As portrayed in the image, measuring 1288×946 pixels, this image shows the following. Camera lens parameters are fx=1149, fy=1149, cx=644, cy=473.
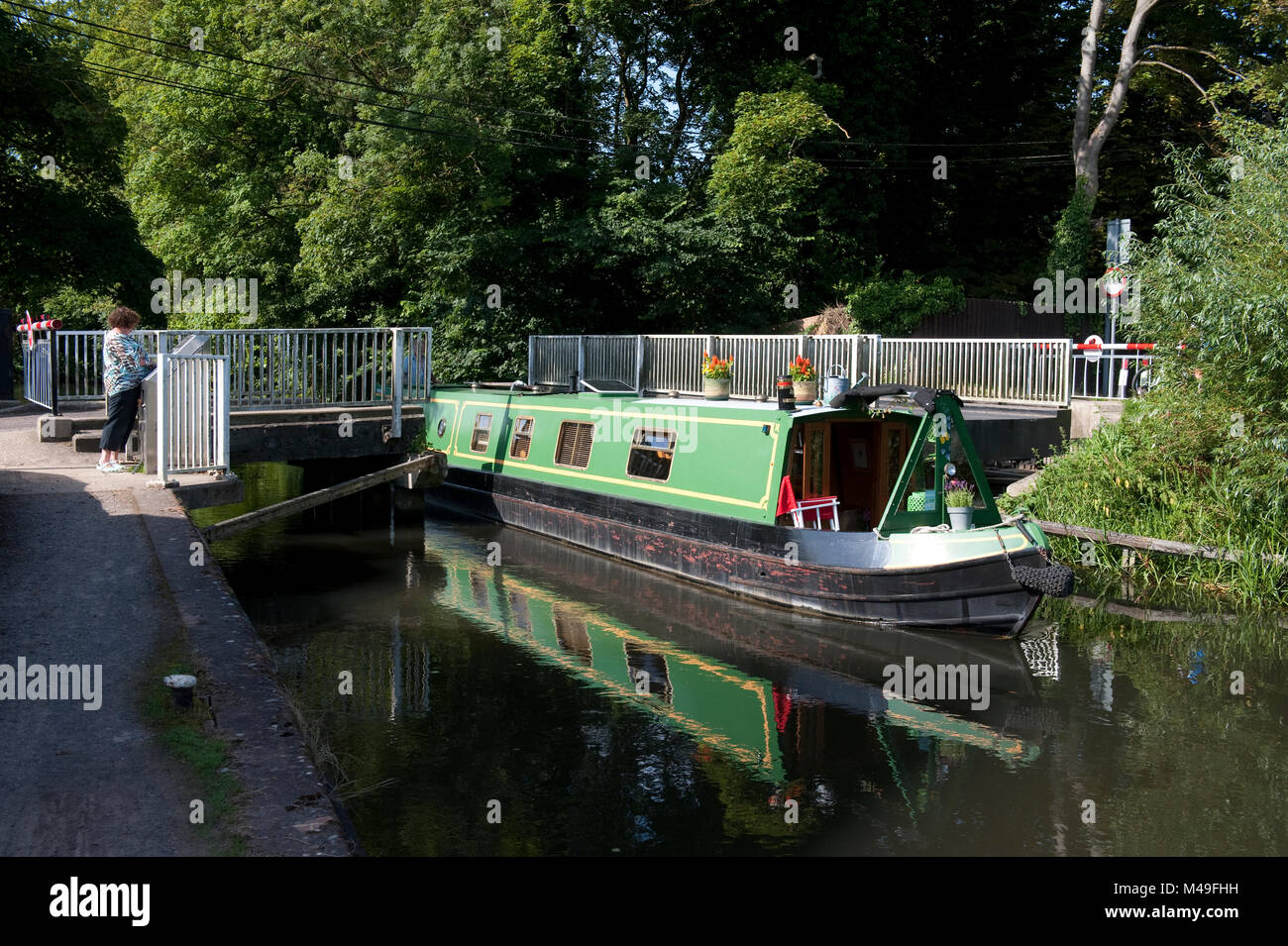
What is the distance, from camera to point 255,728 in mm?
5203

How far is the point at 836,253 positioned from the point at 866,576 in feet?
59.5

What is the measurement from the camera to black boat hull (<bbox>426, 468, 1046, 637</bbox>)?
1066 cm

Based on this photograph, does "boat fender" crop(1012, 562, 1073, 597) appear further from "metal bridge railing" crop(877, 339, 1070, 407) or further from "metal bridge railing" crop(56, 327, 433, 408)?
"metal bridge railing" crop(56, 327, 433, 408)

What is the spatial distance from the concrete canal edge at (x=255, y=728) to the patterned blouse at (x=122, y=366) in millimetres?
3001

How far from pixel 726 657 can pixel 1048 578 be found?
297 cm

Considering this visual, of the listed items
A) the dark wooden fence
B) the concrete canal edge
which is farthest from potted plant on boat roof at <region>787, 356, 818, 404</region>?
the dark wooden fence

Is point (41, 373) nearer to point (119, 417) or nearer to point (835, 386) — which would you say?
point (119, 417)

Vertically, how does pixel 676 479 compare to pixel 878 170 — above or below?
below

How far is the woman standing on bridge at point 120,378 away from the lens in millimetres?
10609

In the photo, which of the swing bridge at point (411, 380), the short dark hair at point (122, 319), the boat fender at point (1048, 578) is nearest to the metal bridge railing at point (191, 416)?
the short dark hair at point (122, 319)

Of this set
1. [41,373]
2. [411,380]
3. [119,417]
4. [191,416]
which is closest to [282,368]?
[411,380]
